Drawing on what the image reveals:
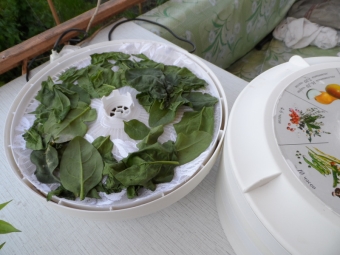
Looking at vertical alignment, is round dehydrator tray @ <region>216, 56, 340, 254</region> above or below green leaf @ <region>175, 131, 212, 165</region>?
above

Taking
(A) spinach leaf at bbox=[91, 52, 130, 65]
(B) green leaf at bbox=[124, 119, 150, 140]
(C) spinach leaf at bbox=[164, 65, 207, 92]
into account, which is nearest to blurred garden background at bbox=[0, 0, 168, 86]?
(A) spinach leaf at bbox=[91, 52, 130, 65]

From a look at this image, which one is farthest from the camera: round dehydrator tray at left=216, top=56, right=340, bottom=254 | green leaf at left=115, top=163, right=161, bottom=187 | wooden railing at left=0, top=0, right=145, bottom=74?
wooden railing at left=0, top=0, right=145, bottom=74

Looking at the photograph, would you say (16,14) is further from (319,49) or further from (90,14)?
(319,49)

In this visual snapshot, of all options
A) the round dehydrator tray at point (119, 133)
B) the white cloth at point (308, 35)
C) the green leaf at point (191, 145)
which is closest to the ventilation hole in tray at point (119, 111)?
the round dehydrator tray at point (119, 133)

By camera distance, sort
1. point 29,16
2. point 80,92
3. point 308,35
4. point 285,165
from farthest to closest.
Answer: point 308,35, point 29,16, point 80,92, point 285,165

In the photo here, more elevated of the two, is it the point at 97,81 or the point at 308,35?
the point at 97,81

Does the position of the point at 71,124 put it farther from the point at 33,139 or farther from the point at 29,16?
the point at 29,16

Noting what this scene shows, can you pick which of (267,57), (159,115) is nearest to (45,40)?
(159,115)

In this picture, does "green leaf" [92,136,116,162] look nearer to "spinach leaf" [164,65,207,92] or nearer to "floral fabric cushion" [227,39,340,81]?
"spinach leaf" [164,65,207,92]
